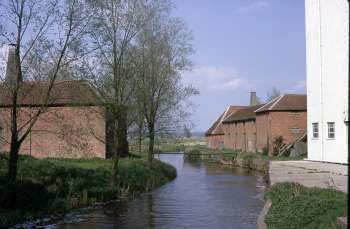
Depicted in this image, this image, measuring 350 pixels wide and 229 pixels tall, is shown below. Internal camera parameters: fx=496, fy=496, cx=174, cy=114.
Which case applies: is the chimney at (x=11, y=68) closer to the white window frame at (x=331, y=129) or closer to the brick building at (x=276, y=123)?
the white window frame at (x=331, y=129)

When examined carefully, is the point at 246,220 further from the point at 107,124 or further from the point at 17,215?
the point at 107,124

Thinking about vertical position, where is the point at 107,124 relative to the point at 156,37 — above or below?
below

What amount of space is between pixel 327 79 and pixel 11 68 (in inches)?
771

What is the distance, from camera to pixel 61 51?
17359mm

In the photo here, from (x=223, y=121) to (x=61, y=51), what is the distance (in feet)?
175

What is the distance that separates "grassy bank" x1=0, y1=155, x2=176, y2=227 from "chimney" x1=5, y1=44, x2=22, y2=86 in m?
3.36

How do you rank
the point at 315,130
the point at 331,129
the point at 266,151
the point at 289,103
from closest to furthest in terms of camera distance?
the point at 331,129 → the point at 315,130 → the point at 266,151 → the point at 289,103

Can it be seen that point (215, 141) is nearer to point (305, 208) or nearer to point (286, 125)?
point (286, 125)

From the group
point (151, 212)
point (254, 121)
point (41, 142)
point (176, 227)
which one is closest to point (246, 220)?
point (176, 227)

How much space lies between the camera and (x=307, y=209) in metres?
11.9

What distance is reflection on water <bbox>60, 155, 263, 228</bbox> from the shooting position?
14703mm

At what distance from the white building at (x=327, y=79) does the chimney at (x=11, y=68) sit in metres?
17.6

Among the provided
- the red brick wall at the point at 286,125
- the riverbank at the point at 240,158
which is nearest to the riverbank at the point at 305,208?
the riverbank at the point at 240,158

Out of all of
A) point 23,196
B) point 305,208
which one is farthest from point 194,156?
point 305,208
